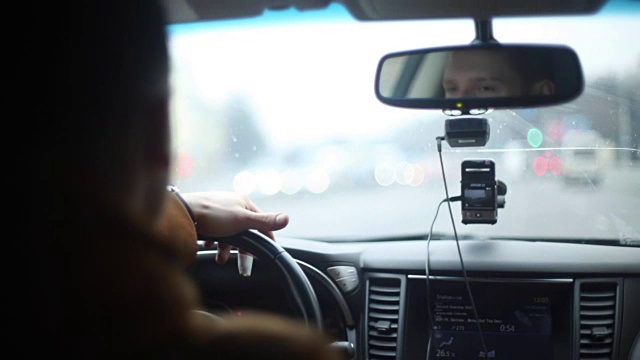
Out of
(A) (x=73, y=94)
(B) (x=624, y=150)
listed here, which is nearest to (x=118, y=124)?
(A) (x=73, y=94)

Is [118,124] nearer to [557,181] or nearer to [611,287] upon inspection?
[611,287]

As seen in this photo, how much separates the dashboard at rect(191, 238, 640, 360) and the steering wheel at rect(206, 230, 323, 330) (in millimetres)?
719

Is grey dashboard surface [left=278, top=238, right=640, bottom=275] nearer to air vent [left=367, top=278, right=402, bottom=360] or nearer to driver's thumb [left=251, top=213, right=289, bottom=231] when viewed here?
air vent [left=367, top=278, right=402, bottom=360]

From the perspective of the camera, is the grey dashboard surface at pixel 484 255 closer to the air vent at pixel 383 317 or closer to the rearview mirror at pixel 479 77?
the air vent at pixel 383 317

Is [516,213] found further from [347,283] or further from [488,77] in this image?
[488,77]

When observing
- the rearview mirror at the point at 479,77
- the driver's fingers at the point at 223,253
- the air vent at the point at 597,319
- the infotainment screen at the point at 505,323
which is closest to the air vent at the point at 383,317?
the infotainment screen at the point at 505,323

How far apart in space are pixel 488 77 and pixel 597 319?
103 cm

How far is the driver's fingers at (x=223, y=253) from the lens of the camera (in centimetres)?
218

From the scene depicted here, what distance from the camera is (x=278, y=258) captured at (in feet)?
6.83

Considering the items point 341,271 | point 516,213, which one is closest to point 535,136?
point 516,213

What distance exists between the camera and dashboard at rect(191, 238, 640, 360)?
2.87 meters

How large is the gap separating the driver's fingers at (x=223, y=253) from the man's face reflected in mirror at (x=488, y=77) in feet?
2.77

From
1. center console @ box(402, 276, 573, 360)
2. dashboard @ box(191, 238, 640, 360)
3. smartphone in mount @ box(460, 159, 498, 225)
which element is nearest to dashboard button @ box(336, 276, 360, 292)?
dashboard @ box(191, 238, 640, 360)

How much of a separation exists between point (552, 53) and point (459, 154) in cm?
90
